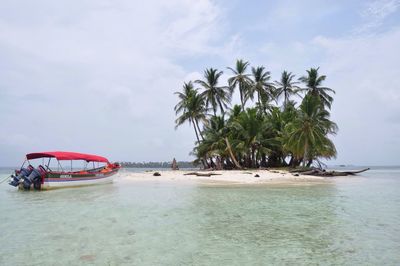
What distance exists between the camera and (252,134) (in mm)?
35531

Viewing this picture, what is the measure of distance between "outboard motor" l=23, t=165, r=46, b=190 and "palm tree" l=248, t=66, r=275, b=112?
28785 mm

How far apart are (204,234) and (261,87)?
122 ft

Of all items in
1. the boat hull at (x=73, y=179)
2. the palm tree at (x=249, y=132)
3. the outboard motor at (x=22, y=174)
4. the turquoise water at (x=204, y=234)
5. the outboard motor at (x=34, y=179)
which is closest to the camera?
the turquoise water at (x=204, y=234)

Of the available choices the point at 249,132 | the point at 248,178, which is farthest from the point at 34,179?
the point at 249,132

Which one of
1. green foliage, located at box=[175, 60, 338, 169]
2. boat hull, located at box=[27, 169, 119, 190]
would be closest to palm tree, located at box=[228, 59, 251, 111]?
green foliage, located at box=[175, 60, 338, 169]

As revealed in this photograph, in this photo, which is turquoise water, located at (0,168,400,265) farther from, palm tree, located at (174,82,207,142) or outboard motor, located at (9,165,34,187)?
palm tree, located at (174,82,207,142)

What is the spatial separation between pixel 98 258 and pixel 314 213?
683cm

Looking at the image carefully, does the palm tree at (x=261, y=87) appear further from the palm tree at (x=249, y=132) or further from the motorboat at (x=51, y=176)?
the motorboat at (x=51, y=176)

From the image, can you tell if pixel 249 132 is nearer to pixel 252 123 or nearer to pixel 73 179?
pixel 252 123

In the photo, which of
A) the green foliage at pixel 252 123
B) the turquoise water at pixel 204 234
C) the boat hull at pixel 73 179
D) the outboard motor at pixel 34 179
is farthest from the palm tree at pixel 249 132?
the turquoise water at pixel 204 234

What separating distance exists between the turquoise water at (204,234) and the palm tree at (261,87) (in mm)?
31815

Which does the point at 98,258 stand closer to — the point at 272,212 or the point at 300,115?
the point at 272,212

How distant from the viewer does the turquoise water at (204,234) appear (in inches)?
215

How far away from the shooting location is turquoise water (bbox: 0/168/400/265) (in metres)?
5.47
